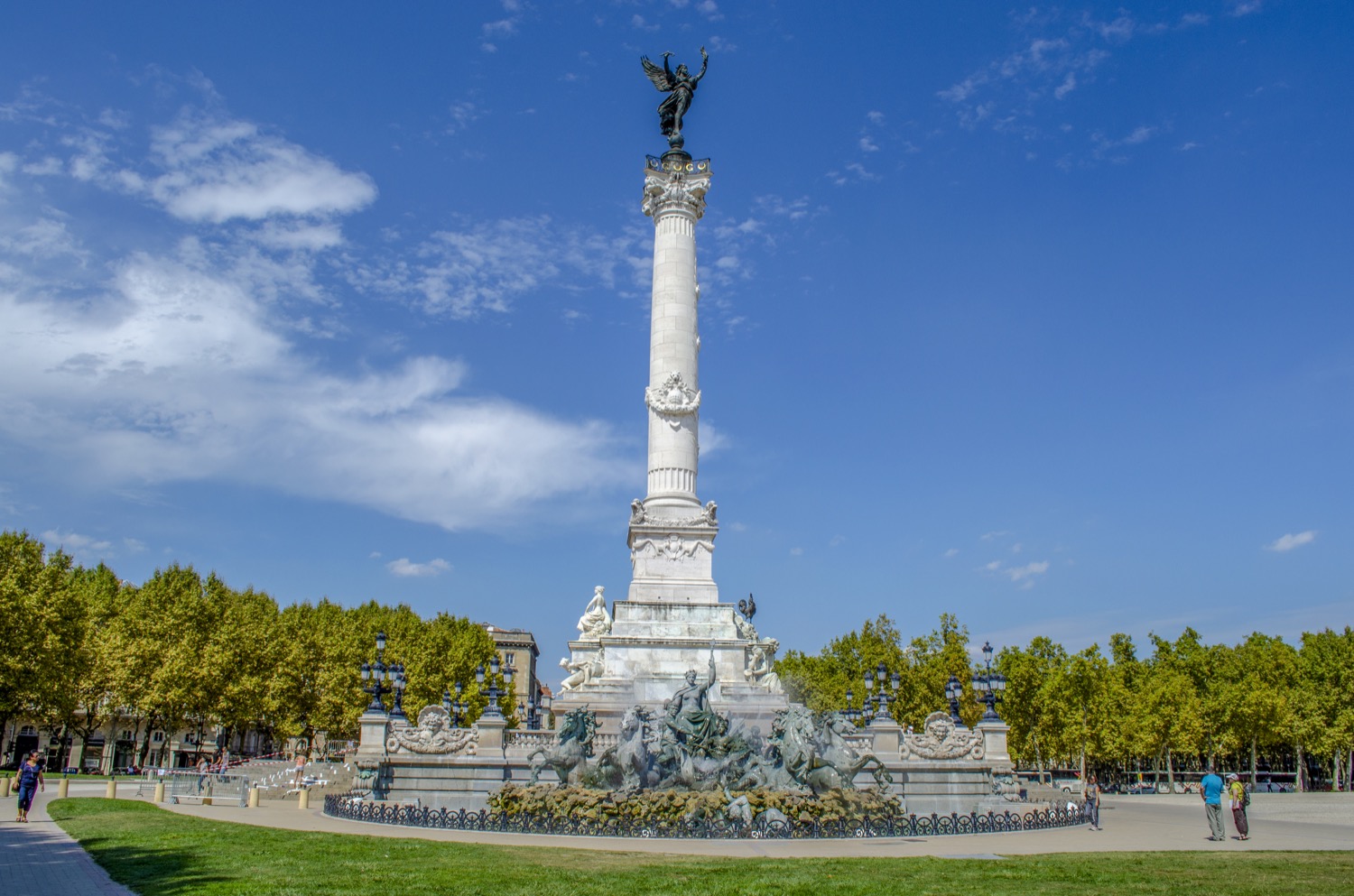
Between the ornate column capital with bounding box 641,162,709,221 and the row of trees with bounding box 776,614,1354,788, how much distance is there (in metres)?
30.0

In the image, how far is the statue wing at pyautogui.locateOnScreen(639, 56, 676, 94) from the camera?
47031mm

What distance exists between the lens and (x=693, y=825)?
20781mm

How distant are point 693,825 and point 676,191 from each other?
29501mm

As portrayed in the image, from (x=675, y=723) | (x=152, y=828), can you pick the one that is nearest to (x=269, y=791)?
(x=152, y=828)

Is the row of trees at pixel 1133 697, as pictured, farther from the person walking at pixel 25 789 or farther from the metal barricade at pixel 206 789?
the person walking at pixel 25 789

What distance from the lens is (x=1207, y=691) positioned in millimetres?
65875

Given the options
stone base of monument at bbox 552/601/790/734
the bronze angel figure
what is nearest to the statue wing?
the bronze angel figure

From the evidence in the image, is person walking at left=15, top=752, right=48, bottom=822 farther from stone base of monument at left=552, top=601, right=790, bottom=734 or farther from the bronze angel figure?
the bronze angel figure

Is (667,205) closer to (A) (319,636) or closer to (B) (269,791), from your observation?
(B) (269,791)

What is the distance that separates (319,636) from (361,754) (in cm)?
2823

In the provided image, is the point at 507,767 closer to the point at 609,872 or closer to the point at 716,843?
the point at 716,843

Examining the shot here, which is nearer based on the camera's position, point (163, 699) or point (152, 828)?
point (152, 828)

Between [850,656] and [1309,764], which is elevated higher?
[850,656]

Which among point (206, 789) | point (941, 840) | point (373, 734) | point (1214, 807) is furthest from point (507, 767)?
point (1214, 807)
